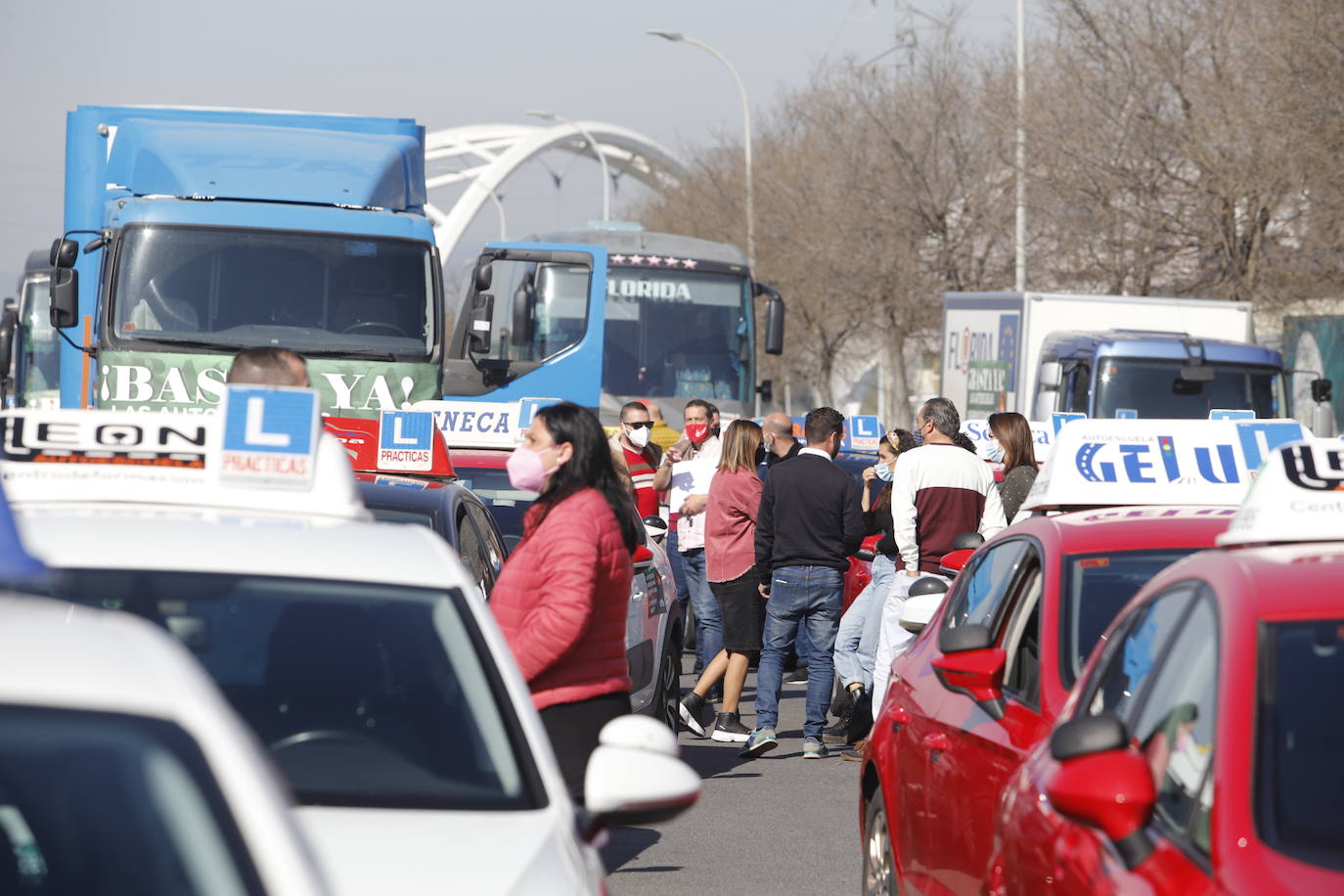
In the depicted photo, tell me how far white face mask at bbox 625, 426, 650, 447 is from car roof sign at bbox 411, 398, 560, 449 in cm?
220

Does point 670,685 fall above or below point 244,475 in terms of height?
below

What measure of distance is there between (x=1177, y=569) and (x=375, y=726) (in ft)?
5.85

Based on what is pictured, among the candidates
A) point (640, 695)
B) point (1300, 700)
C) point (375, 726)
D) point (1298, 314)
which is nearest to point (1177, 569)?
point (1300, 700)

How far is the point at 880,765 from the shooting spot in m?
6.30

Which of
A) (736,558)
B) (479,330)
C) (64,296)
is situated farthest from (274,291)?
(736,558)

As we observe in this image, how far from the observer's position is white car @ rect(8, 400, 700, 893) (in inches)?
147

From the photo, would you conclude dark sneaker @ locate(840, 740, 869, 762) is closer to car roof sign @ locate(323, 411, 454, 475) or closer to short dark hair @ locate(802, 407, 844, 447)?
short dark hair @ locate(802, 407, 844, 447)

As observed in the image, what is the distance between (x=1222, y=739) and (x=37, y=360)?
22953mm

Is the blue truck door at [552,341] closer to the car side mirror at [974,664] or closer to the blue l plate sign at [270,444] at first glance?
the car side mirror at [974,664]

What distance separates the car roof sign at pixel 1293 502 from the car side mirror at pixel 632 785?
143 centimetres

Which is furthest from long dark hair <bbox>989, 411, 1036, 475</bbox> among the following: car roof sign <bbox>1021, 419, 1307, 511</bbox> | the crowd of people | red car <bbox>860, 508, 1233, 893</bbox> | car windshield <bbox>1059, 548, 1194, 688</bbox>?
car windshield <bbox>1059, 548, 1194, 688</bbox>

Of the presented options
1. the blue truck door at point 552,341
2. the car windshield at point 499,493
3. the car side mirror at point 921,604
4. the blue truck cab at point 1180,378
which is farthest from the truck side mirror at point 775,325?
the car side mirror at point 921,604

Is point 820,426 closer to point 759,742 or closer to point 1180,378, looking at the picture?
point 759,742

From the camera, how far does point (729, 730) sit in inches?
461
